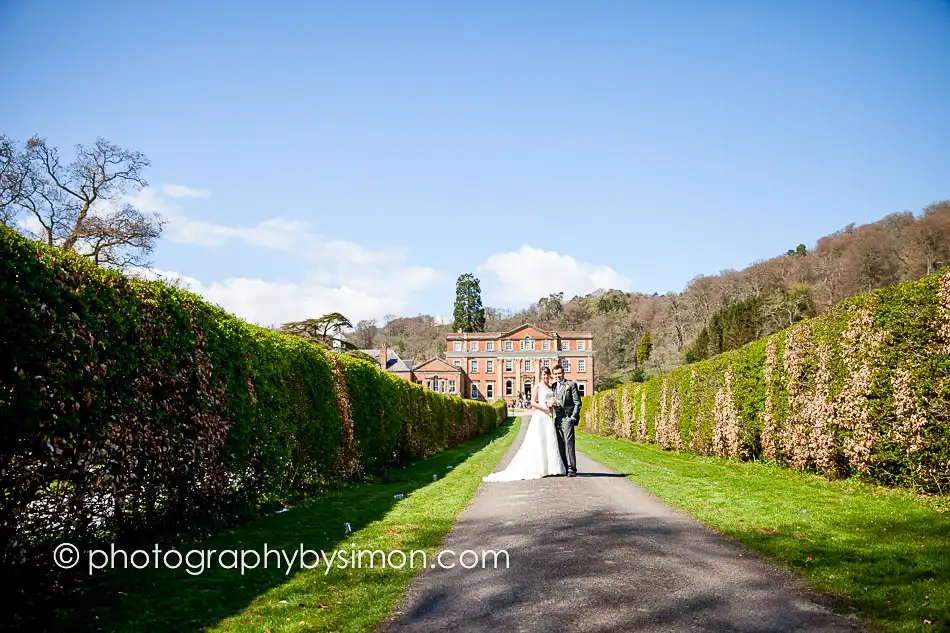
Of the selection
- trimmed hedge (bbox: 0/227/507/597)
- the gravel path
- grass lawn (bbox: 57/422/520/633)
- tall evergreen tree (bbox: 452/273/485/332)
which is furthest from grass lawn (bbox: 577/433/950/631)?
tall evergreen tree (bbox: 452/273/485/332)

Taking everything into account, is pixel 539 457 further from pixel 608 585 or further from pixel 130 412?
pixel 130 412

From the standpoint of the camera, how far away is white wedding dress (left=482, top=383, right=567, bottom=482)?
1123cm

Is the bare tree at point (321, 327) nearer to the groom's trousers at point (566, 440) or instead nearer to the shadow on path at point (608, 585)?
the groom's trousers at point (566, 440)

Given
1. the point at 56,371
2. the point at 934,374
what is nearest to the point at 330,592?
the point at 56,371

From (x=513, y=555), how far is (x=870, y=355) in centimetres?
651

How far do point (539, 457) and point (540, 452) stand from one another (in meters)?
0.10

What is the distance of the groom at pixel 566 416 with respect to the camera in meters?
11.5

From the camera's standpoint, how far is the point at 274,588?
4.68m

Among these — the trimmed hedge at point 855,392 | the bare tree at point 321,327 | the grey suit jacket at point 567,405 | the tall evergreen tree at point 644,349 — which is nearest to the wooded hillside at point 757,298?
the tall evergreen tree at point 644,349

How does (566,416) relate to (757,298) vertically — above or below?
below

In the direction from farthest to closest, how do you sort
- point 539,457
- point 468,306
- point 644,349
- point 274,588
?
point 468,306 → point 644,349 → point 539,457 → point 274,588

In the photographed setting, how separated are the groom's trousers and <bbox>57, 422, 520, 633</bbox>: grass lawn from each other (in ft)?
13.9

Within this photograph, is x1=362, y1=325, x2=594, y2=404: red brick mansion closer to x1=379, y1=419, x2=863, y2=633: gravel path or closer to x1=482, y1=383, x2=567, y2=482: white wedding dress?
x1=482, y1=383, x2=567, y2=482: white wedding dress

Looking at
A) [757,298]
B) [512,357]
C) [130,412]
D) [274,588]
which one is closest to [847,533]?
[274,588]
